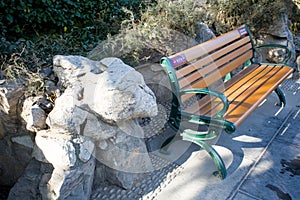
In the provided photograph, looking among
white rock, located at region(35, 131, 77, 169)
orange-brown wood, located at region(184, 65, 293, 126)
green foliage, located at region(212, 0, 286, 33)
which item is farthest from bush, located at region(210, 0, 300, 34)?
white rock, located at region(35, 131, 77, 169)

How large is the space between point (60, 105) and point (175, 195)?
118cm

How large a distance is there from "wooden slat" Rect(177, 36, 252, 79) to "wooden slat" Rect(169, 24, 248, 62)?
0.06 metres

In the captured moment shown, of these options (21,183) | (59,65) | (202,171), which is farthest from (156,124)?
(21,183)

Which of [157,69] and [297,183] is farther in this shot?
[157,69]

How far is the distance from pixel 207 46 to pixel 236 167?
49.4 inches

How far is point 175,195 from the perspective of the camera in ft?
8.48

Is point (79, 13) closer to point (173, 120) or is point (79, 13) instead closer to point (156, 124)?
point (156, 124)

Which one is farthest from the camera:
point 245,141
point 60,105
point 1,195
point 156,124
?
point 156,124

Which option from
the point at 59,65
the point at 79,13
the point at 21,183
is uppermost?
the point at 79,13

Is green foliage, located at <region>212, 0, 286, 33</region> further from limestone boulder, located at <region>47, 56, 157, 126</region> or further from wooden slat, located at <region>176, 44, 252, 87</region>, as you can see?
limestone boulder, located at <region>47, 56, 157, 126</region>

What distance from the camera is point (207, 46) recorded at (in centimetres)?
325

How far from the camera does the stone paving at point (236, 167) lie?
2600mm

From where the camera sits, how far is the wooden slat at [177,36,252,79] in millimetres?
2910

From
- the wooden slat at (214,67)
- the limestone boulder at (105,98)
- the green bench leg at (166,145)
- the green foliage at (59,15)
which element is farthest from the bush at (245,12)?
the limestone boulder at (105,98)
